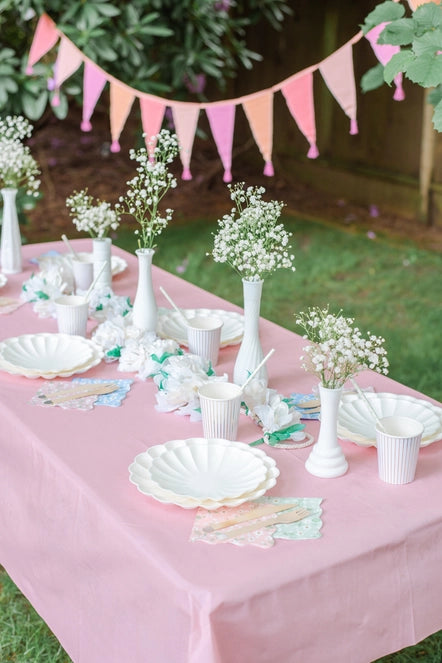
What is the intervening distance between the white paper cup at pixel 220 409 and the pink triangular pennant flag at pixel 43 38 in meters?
2.66

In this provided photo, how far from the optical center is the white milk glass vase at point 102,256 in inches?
99.7

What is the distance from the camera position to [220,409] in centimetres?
171

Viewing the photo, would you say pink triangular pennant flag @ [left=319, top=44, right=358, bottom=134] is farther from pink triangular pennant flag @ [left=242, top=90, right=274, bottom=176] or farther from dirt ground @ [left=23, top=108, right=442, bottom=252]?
dirt ground @ [left=23, top=108, right=442, bottom=252]

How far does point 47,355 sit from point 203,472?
27.9 inches

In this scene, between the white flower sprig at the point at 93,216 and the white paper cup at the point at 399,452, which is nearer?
the white paper cup at the point at 399,452

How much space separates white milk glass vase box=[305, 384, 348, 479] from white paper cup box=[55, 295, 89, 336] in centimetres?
85

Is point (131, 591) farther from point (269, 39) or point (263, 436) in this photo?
point (269, 39)

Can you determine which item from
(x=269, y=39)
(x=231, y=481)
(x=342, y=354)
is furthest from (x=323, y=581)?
(x=269, y=39)

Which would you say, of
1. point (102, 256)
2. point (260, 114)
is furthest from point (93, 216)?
point (260, 114)

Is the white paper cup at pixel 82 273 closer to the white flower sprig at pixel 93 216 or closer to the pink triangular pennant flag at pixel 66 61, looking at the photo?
the white flower sprig at pixel 93 216

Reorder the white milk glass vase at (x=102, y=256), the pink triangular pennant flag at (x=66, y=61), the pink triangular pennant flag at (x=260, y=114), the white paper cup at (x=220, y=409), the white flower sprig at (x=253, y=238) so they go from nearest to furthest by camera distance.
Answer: the white paper cup at (x=220, y=409) → the white flower sprig at (x=253, y=238) → the white milk glass vase at (x=102, y=256) → the pink triangular pennant flag at (x=260, y=114) → the pink triangular pennant flag at (x=66, y=61)

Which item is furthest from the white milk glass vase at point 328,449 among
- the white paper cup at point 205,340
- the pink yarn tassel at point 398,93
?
the pink yarn tassel at point 398,93

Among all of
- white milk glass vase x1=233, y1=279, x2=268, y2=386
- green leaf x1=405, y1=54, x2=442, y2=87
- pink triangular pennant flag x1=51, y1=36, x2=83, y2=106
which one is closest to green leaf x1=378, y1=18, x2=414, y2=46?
green leaf x1=405, y1=54, x2=442, y2=87

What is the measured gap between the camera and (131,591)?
1.44m
